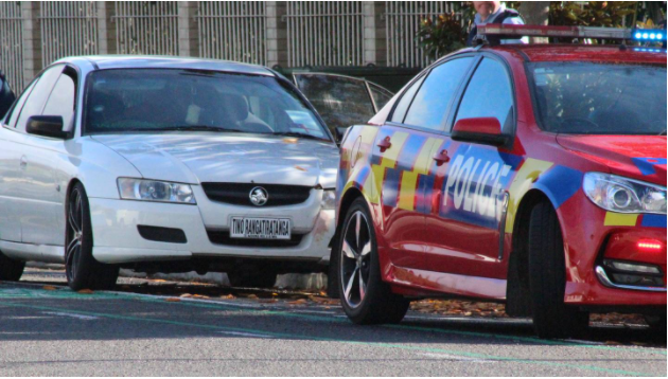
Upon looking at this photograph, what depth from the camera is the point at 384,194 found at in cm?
808

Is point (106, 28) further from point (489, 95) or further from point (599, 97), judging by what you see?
point (599, 97)

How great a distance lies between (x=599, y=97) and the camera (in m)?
7.35

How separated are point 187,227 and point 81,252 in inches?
32.5

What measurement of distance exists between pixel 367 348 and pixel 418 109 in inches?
75.8

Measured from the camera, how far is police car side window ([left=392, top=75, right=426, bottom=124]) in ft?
27.7

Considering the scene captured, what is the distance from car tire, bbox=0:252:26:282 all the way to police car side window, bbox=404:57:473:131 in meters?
4.76

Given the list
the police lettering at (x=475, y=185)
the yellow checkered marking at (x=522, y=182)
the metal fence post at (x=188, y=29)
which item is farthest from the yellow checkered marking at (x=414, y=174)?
the metal fence post at (x=188, y=29)

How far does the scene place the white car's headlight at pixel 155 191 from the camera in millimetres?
9750

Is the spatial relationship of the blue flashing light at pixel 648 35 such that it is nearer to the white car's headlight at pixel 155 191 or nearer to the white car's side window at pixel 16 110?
the white car's headlight at pixel 155 191

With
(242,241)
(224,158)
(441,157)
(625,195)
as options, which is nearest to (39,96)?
(224,158)

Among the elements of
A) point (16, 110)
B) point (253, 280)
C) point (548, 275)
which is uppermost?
point (16, 110)

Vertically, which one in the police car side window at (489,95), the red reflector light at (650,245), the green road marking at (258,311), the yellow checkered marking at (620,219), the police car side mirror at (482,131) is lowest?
the green road marking at (258,311)

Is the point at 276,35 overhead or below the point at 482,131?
below

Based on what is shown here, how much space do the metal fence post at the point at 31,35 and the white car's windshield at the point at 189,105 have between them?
95.2ft
